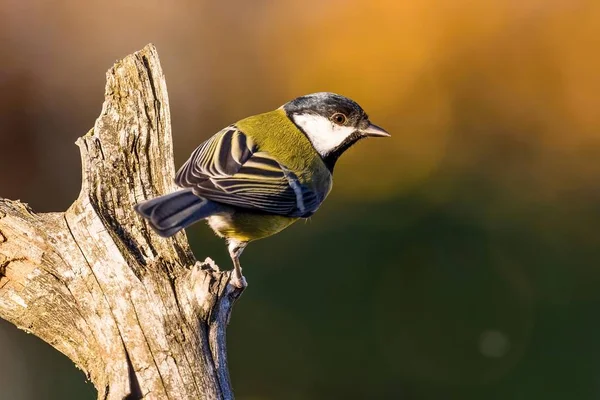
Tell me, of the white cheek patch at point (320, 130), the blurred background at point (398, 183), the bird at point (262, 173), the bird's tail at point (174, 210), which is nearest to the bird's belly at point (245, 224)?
the bird at point (262, 173)

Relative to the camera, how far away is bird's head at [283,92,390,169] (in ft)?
10.3

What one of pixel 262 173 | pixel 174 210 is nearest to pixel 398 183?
pixel 262 173

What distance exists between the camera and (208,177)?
2.57m

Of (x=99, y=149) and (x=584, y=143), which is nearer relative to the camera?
(x=99, y=149)

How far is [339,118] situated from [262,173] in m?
0.54

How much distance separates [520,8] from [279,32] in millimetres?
1377

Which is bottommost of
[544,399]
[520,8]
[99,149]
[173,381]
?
[544,399]

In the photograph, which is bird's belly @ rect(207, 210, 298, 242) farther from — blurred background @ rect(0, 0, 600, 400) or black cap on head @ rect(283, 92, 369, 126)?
blurred background @ rect(0, 0, 600, 400)

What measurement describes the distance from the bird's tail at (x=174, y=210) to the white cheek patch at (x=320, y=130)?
0.76m

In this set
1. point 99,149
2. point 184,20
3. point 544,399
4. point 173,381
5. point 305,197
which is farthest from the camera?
point 184,20

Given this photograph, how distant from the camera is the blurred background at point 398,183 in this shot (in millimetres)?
3842

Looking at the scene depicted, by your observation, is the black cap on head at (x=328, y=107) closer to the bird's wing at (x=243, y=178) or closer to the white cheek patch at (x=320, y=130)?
the white cheek patch at (x=320, y=130)

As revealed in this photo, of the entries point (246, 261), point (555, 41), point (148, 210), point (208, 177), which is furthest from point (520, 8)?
point (148, 210)

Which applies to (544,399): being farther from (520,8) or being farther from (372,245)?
(520,8)
